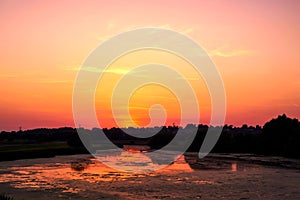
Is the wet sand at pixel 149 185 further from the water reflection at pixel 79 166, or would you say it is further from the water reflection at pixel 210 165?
the water reflection at pixel 210 165

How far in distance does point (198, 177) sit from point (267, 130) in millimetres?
37792

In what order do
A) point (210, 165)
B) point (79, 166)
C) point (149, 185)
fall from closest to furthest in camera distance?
point (149, 185)
point (79, 166)
point (210, 165)

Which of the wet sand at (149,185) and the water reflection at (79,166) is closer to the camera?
the wet sand at (149,185)

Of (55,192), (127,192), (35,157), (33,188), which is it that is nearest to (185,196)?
(127,192)

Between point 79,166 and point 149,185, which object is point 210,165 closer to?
point 79,166

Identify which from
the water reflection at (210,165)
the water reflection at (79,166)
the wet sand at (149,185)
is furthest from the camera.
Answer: the water reflection at (210,165)

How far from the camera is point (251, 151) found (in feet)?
226

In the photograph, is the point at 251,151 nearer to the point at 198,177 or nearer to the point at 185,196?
the point at 198,177

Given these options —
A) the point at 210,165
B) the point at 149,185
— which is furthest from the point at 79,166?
the point at 149,185

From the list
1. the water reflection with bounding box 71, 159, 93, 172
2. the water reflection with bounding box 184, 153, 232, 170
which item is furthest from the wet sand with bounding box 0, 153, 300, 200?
the water reflection with bounding box 184, 153, 232, 170

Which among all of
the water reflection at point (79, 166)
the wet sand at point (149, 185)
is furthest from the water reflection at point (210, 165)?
the water reflection at point (79, 166)

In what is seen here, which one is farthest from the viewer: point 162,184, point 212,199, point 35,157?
point 35,157

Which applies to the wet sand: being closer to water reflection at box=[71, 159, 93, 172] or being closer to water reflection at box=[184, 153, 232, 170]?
water reflection at box=[71, 159, 93, 172]

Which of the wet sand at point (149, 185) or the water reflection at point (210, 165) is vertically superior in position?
the water reflection at point (210, 165)
